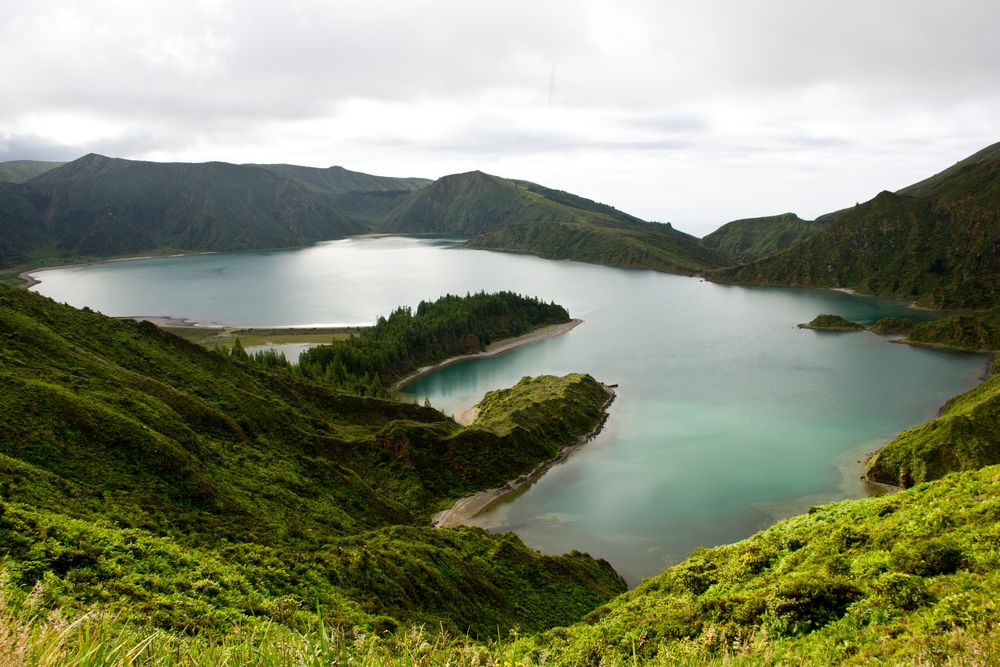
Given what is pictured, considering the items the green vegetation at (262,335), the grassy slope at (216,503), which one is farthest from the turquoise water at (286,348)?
the grassy slope at (216,503)

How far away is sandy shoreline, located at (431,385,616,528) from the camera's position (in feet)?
175

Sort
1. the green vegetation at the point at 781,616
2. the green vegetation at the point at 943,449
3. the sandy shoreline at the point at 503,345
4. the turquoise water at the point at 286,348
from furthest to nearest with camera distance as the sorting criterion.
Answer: the turquoise water at the point at 286,348 < the sandy shoreline at the point at 503,345 < the green vegetation at the point at 943,449 < the green vegetation at the point at 781,616

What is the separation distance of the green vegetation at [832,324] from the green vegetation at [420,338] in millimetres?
57191

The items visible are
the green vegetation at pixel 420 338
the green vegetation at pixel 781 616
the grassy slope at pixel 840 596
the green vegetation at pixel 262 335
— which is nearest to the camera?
the green vegetation at pixel 781 616

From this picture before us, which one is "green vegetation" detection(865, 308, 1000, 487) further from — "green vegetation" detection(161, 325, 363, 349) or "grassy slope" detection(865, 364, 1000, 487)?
"green vegetation" detection(161, 325, 363, 349)

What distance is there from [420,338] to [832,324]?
94667 mm

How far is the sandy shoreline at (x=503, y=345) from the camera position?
109062 millimetres

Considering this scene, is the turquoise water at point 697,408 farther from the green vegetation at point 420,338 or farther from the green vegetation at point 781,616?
the green vegetation at point 781,616

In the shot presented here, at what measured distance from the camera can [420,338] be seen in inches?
4673

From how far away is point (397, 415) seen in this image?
2643 inches

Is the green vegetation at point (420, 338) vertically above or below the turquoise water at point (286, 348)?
above

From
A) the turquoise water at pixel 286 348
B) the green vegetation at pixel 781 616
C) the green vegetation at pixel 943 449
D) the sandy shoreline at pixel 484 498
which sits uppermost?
the green vegetation at pixel 781 616

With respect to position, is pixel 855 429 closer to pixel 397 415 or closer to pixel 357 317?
pixel 397 415

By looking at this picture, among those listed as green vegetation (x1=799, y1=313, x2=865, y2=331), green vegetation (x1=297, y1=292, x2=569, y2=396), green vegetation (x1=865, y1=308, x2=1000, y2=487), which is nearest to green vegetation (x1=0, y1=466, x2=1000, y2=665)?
green vegetation (x1=865, y1=308, x2=1000, y2=487)
